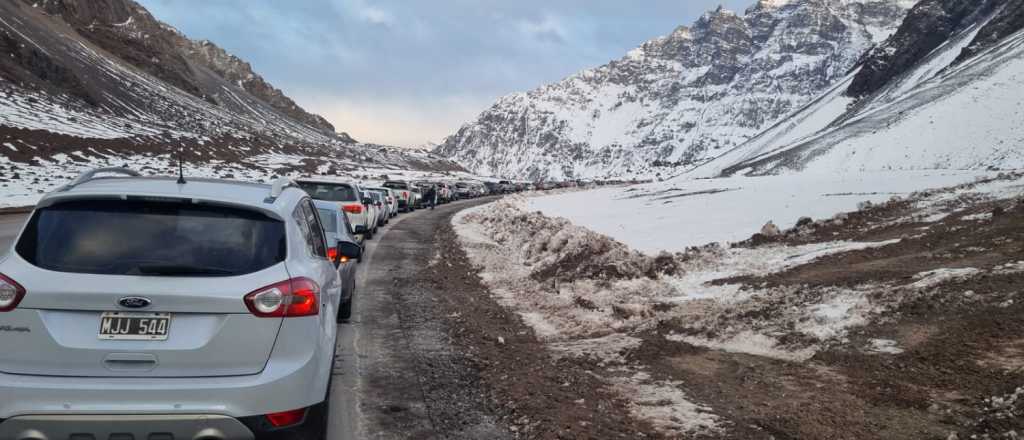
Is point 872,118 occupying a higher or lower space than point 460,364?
higher

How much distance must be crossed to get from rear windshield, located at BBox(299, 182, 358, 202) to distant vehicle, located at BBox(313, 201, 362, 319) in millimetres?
4226

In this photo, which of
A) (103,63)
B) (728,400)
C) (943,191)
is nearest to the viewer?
(728,400)

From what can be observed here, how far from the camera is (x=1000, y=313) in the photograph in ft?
22.0

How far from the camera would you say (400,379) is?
21.3ft

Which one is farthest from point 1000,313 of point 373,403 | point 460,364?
point 373,403

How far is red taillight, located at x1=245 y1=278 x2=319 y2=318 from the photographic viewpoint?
376cm

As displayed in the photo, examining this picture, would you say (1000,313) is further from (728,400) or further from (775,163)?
(775,163)

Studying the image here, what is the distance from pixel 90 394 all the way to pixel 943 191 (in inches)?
706

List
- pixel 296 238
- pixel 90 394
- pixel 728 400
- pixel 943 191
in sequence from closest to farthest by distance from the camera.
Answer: pixel 90 394 → pixel 296 238 → pixel 728 400 → pixel 943 191

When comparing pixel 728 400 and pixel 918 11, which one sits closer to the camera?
pixel 728 400

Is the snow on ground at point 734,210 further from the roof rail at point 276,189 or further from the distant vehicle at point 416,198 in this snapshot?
the distant vehicle at point 416,198

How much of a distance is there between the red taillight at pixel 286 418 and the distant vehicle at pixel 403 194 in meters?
32.7

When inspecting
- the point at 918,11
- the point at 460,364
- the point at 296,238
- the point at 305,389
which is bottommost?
the point at 460,364

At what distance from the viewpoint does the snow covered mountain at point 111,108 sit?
64312 mm
